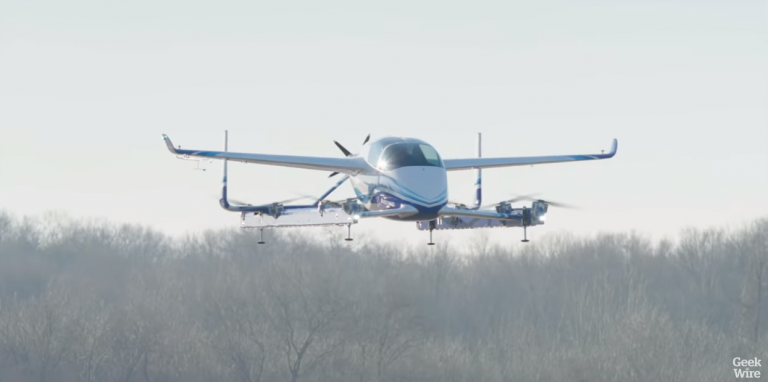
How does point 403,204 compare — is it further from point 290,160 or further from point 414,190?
point 290,160

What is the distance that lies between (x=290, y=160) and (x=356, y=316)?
77806 mm

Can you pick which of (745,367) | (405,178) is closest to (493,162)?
(405,178)

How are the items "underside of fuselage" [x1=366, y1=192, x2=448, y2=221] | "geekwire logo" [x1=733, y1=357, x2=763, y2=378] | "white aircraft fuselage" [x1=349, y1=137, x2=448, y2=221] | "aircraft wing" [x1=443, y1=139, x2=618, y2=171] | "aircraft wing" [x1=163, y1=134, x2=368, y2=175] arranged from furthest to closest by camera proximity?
"geekwire logo" [x1=733, y1=357, x2=763, y2=378] < "aircraft wing" [x1=443, y1=139, x2=618, y2=171] < "aircraft wing" [x1=163, y1=134, x2=368, y2=175] < "white aircraft fuselage" [x1=349, y1=137, x2=448, y2=221] < "underside of fuselage" [x1=366, y1=192, x2=448, y2=221]

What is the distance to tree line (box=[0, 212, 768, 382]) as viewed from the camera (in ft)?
435

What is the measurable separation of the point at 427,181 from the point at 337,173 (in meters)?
5.84

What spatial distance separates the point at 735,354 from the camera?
131250 millimetres

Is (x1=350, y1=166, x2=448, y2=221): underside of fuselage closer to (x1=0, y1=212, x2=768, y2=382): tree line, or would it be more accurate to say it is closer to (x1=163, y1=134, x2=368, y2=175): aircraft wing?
(x1=163, y1=134, x2=368, y2=175): aircraft wing

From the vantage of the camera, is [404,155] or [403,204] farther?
[404,155]

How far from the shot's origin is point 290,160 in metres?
60.8

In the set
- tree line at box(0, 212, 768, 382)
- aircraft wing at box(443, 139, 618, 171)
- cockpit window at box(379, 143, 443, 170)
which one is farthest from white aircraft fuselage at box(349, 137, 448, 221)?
tree line at box(0, 212, 768, 382)

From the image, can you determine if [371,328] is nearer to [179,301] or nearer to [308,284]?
[308,284]

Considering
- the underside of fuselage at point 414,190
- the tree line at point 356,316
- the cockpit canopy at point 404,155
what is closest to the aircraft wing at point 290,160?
the cockpit canopy at point 404,155

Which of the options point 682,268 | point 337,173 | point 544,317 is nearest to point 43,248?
point 544,317

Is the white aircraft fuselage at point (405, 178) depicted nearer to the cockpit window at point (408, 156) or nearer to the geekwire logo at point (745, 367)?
the cockpit window at point (408, 156)
